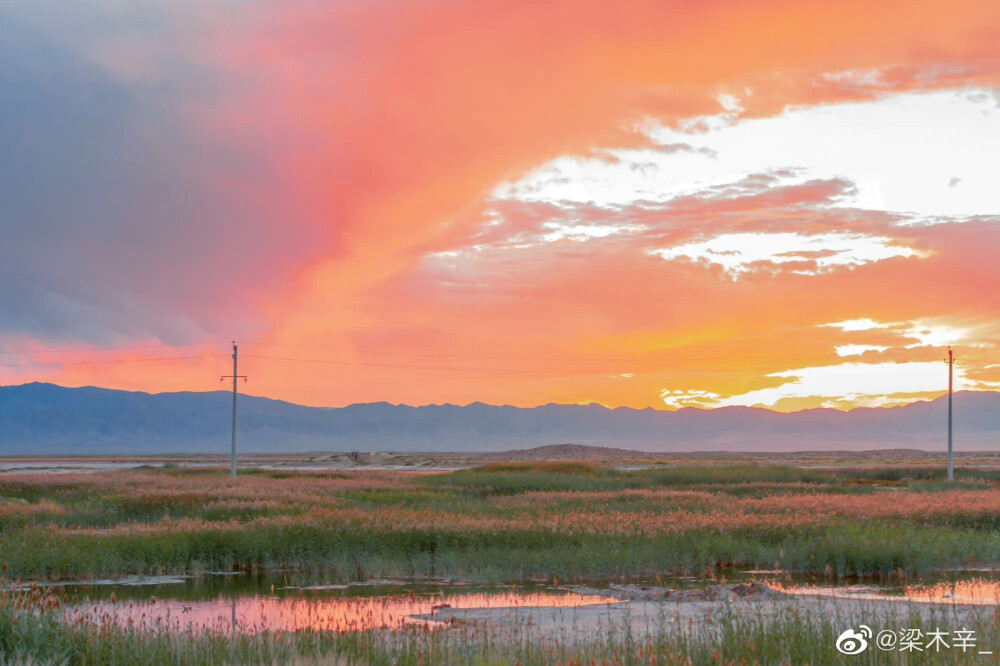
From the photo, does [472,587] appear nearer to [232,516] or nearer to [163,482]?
[232,516]

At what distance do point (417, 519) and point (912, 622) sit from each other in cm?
1887

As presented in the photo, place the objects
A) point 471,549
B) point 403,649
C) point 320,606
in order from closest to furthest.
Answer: point 403,649 < point 320,606 < point 471,549

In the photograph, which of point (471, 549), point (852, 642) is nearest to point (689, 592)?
point (471, 549)

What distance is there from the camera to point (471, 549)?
24766mm

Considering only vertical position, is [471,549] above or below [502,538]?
below

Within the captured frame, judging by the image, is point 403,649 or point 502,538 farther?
point 502,538

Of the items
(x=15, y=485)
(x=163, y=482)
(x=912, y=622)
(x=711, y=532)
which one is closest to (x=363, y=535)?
(x=711, y=532)

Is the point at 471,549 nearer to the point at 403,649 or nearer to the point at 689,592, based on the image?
the point at 689,592

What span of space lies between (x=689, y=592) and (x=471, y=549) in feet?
23.8

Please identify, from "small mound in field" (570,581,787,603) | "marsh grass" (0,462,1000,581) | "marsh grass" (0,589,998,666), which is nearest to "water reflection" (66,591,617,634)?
"small mound in field" (570,581,787,603)

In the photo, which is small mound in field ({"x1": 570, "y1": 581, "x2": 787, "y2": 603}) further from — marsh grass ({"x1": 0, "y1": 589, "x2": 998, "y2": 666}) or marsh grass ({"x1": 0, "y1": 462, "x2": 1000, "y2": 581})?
marsh grass ({"x1": 0, "y1": 589, "x2": 998, "y2": 666})

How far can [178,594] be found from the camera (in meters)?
20.8

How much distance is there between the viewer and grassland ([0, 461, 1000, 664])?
11.3 metres

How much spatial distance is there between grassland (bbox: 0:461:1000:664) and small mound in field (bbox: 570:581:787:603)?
2.01 metres
